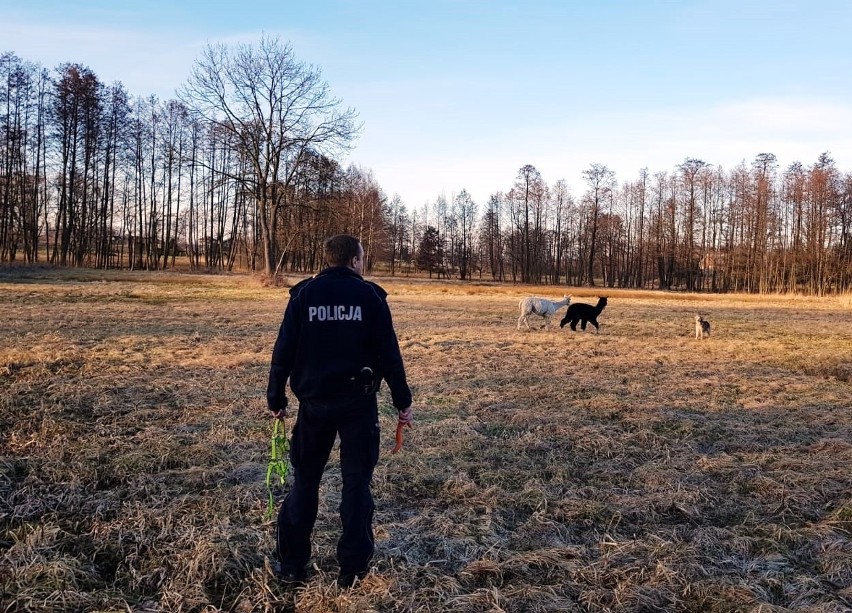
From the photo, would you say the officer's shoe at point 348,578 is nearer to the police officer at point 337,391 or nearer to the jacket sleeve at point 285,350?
the police officer at point 337,391

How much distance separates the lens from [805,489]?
457cm

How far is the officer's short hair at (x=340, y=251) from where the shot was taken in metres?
3.25

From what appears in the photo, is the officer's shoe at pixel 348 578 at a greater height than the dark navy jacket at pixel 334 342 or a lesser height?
lesser

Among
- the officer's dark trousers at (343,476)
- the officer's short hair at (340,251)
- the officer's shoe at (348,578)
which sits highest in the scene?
the officer's short hair at (340,251)

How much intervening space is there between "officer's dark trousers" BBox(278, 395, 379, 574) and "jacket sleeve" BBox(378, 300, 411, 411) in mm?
160

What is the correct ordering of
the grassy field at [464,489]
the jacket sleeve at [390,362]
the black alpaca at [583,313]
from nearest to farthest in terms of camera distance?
the grassy field at [464,489]
the jacket sleeve at [390,362]
the black alpaca at [583,313]

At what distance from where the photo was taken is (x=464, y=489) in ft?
14.6

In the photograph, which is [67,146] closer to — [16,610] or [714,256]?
[16,610]

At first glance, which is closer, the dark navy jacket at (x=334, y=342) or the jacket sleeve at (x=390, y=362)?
the dark navy jacket at (x=334, y=342)

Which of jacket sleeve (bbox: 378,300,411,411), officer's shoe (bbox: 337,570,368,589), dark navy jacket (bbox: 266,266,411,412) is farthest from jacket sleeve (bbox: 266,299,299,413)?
officer's shoe (bbox: 337,570,368,589)

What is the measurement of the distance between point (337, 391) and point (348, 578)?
106 cm

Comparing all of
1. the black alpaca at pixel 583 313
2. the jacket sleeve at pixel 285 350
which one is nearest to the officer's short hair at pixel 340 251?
A: the jacket sleeve at pixel 285 350

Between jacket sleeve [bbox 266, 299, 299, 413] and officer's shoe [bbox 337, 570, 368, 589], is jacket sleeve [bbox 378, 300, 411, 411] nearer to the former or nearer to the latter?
jacket sleeve [bbox 266, 299, 299, 413]

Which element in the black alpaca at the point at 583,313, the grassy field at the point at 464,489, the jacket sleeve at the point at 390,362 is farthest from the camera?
the black alpaca at the point at 583,313
